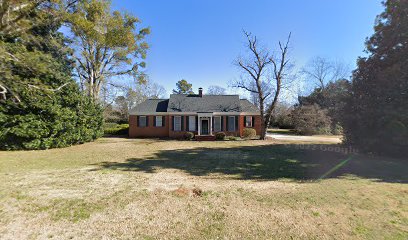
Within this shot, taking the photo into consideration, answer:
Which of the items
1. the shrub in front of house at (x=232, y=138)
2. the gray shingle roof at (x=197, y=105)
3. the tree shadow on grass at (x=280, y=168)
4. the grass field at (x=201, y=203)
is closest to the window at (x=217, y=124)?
the gray shingle roof at (x=197, y=105)

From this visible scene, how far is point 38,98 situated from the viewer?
471 inches

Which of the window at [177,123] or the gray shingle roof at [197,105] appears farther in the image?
the gray shingle roof at [197,105]

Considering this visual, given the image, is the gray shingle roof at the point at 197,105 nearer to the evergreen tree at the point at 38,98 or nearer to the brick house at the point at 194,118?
the brick house at the point at 194,118

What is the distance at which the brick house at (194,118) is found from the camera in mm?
21266

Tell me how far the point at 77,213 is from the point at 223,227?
115 inches

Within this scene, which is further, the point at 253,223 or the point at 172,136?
the point at 172,136

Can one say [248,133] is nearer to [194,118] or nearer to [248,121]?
[248,121]

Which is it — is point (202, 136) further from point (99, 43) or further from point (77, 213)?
point (77, 213)

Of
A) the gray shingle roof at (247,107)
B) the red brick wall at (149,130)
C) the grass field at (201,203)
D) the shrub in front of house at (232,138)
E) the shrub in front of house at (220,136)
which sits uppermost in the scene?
the gray shingle roof at (247,107)

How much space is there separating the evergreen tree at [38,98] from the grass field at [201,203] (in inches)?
176

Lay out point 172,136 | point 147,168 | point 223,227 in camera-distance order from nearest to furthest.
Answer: point 223,227 → point 147,168 → point 172,136

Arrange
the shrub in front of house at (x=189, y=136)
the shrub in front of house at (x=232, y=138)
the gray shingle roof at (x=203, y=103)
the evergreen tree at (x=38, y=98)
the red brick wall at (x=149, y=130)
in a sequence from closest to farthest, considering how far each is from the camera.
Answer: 1. the evergreen tree at (x=38, y=98)
2. the shrub in front of house at (x=232, y=138)
3. the shrub in front of house at (x=189, y=136)
4. the gray shingle roof at (x=203, y=103)
5. the red brick wall at (x=149, y=130)

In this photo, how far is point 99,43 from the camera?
19797 mm

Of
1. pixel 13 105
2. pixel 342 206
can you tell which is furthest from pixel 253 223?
pixel 13 105
